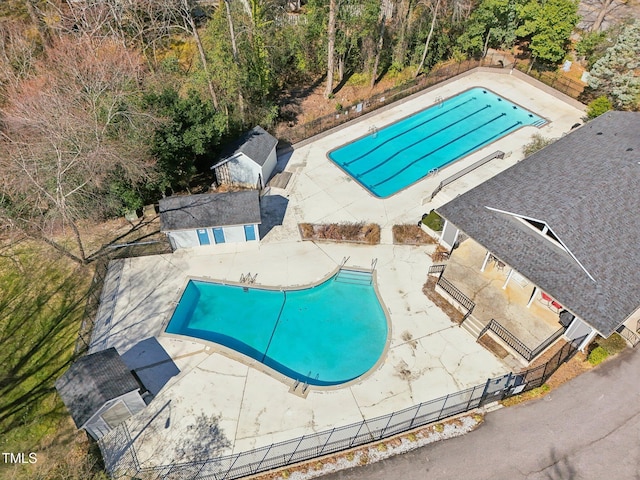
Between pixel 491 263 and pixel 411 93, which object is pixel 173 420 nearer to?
pixel 491 263

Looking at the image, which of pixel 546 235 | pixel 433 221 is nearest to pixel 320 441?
pixel 433 221

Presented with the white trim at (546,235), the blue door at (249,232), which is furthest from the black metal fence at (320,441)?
the blue door at (249,232)

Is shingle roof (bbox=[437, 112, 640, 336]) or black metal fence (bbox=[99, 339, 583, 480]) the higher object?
shingle roof (bbox=[437, 112, 640, 336])

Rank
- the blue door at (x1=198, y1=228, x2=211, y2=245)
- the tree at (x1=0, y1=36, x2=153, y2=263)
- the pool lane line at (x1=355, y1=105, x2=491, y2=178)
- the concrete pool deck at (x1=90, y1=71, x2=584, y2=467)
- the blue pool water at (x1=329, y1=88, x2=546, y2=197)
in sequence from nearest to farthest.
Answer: the concrete pool deck at (x1=90, y1=71, x2=584, y2=467) < the tree at (x1=0, y1=36, x2=153, y2=263) < the blue door at (x1=198, y1=228, x2=211, y2=245) < the blue pool water at (x1=329, y1=88, x2=546, y2=197) < the pool lane line at (x1=355, y1=105, x2=491, y2=178)

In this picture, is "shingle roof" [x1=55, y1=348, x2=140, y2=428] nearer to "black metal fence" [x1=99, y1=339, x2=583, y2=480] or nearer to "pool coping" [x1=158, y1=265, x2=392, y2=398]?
"black metal fence" [x1=99, y1=339, x2=583, y2=480]

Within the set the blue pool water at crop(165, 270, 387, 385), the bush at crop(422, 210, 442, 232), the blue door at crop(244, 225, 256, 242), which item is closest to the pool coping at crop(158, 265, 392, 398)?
the blue pool water at crop(165, 270, 387, 385)

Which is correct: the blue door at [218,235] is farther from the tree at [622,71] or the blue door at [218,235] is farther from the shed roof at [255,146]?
the tree at [622,71]
